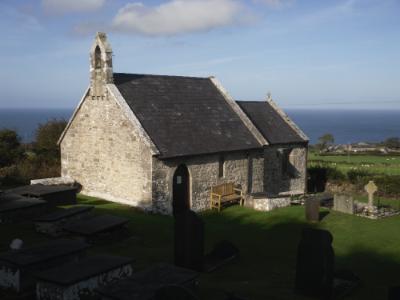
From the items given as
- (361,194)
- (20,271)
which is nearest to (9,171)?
(20,271)

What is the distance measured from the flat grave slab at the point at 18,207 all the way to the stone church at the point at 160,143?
5235mm

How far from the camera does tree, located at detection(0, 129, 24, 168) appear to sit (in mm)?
31584

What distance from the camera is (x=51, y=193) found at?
2144cm

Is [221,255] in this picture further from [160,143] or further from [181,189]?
[160,143]

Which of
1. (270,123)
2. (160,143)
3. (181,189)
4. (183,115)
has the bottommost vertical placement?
(181,189)

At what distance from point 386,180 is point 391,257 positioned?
53.9ft

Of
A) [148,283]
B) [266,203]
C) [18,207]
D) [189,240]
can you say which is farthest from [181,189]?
[148,283]

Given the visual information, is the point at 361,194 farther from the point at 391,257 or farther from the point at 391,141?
the point at 391,141

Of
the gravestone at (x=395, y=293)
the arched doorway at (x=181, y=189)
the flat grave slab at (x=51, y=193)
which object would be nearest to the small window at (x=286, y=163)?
the arched doorway at (x=181, y=189)

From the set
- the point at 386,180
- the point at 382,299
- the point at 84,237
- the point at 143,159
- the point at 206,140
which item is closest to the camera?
the point at 382,299

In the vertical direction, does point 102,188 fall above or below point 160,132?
below

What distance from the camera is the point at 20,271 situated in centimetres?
1113

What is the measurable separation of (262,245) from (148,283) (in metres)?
8.66

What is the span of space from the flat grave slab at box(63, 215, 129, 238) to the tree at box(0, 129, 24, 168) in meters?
17.2
